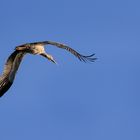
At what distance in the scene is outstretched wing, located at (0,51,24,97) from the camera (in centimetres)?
4538

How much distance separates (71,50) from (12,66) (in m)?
3.14

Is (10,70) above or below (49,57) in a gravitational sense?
below

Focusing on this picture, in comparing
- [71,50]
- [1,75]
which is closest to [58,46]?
[71,50]

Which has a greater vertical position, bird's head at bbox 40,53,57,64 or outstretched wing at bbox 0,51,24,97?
bird's head at bbox 40,53,57,64

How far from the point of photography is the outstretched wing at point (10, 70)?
4538 centimetres

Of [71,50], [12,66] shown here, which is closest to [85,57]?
[71,50]

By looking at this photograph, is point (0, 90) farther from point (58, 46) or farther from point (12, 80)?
point (58, 46)

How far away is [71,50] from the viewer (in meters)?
44.1

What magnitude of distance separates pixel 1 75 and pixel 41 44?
106 inches

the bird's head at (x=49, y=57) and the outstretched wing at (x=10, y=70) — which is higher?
the bird's head at (x=49, y=57)

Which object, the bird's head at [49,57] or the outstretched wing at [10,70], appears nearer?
the outstretched wing at [10,70]

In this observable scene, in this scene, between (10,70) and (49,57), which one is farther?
(49,57)

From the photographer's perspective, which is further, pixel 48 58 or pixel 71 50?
pixel 48 58

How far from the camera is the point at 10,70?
4559 centimetres
